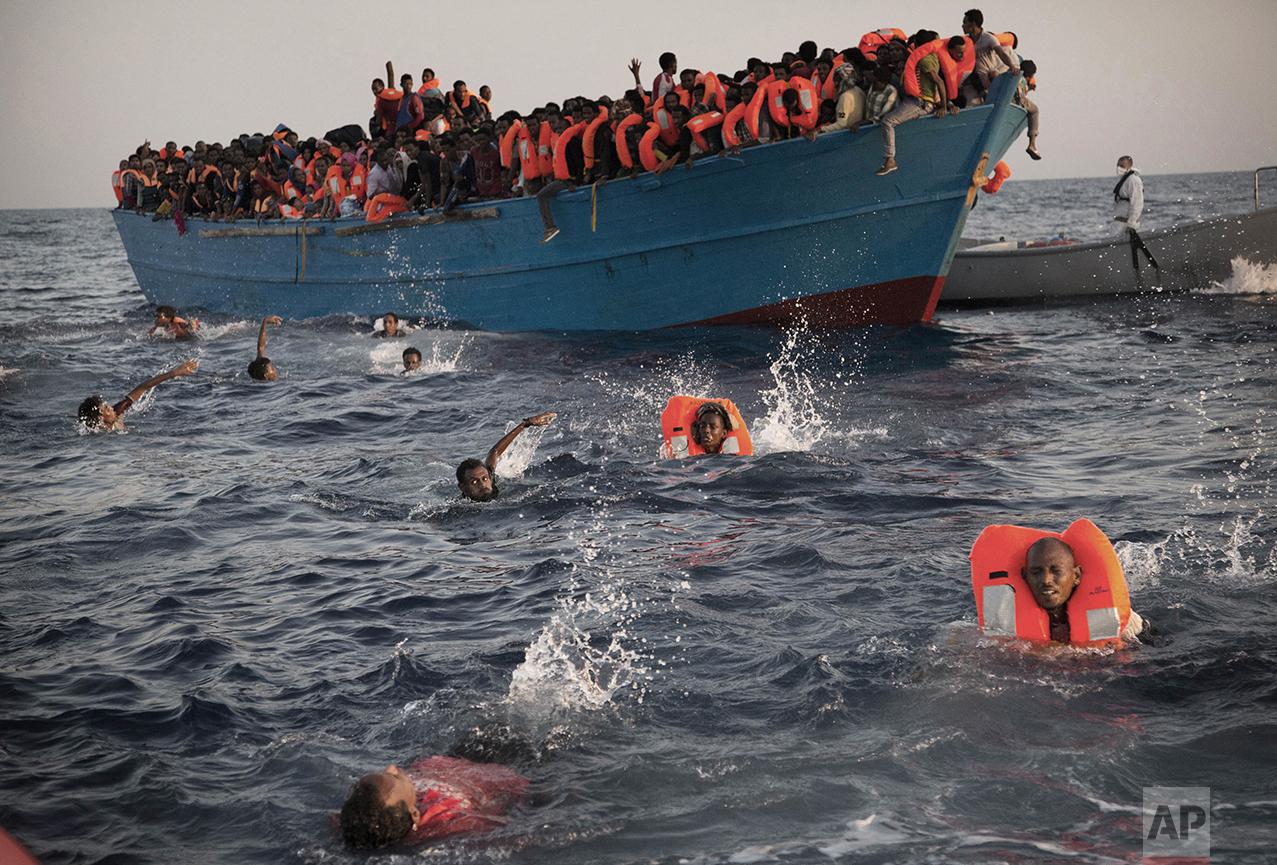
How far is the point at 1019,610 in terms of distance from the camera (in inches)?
212

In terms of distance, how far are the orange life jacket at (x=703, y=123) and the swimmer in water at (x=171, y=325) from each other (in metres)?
10.0

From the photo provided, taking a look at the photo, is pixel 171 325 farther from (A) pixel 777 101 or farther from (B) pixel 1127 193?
(B) pixel 1127 193

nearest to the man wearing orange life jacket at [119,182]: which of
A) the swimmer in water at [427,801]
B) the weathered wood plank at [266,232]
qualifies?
Answer: the weathered wood plank at [266,232]

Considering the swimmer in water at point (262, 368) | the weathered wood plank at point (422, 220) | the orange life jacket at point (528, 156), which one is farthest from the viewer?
the weathered wood plank at point (422, 220)

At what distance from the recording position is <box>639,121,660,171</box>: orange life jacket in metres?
14.2

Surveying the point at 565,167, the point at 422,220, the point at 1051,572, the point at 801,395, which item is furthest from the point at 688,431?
the point at 422,220

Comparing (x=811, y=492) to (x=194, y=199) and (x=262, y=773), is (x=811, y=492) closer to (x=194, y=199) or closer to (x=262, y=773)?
(x=262, y=773)

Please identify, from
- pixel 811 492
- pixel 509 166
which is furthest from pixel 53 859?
pixel 509 166

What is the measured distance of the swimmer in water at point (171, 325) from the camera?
18.5 meters

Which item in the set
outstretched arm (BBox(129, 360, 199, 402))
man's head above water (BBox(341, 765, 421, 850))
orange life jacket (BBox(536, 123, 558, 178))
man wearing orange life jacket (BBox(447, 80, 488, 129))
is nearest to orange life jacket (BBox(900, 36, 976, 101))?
orange life jacket (BBox(536, 123, 558, 178))

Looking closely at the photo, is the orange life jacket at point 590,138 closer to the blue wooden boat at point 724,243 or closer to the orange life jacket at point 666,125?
the blue wooden boat at point 724,243

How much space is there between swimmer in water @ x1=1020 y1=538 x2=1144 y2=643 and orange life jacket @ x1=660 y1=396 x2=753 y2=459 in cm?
400

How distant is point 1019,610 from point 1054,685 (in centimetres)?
45

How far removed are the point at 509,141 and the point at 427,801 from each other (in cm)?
1307
